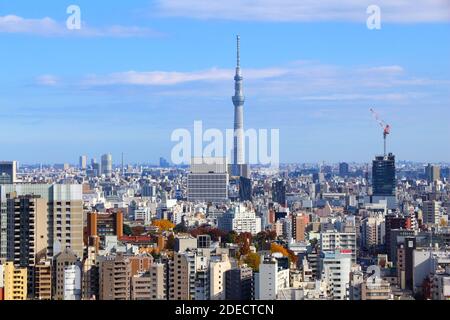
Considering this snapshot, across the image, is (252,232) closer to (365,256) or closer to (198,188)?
(198,188)

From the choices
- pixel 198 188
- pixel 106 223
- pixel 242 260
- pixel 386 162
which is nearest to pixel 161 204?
pixel 106 223

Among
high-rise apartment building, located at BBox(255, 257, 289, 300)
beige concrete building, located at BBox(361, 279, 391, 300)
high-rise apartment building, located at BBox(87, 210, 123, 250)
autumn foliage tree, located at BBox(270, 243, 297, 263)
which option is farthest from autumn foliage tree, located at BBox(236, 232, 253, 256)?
beige concrete building, located at BBox(361, 279, 391, 300)

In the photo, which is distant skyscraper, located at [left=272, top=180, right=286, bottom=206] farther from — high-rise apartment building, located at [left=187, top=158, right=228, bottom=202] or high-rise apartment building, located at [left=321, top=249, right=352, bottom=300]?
high-rise apartment building, located at [left=321, top=249, right=352, bottom=300]

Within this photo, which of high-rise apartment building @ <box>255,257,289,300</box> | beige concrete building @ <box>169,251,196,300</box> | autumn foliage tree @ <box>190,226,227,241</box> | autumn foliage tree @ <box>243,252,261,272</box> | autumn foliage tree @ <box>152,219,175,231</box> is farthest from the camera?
autumn foliage tree @ <box>152,219,175,231</box>

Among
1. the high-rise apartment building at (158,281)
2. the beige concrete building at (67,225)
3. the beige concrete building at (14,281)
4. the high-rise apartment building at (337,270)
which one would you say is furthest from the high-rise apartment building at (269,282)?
the beige concrete building at (67,225)

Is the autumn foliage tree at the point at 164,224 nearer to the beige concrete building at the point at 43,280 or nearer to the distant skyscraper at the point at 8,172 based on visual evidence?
the distant skyscraper at the point at 8,172

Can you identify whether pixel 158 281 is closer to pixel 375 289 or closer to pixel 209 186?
pixel 375 289

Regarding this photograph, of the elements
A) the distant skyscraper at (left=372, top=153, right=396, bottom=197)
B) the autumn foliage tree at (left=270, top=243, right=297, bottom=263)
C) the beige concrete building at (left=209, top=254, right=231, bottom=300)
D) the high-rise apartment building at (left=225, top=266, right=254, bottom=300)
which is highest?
the distant skyscraper at (left=372, top=153, right=396, bottom=197)

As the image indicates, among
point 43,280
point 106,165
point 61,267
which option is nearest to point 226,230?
point 106,165
